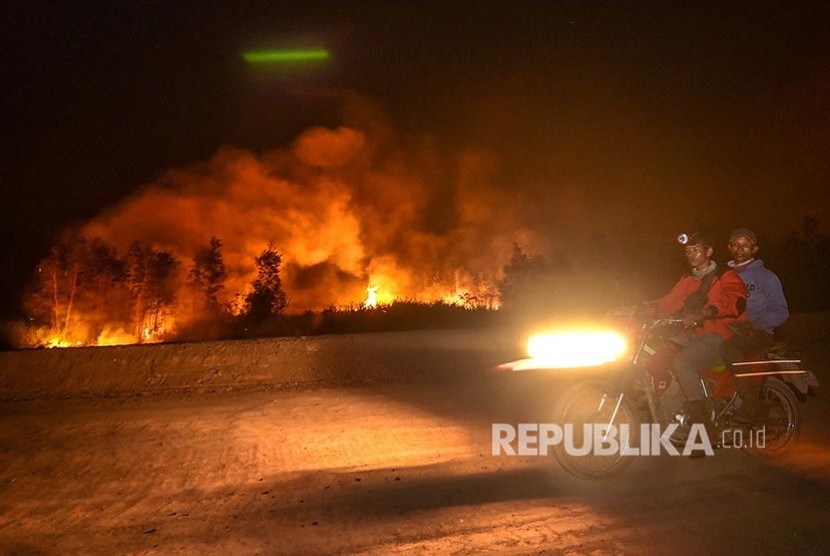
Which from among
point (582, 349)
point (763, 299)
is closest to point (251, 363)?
point (582, 349)

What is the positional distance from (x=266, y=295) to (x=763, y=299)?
12009mm

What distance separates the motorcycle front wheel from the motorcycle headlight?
42cm

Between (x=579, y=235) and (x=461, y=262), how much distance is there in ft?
19.0

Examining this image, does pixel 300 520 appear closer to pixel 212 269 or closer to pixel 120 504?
pixel 120 504

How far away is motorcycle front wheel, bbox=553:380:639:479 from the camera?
5.04 m

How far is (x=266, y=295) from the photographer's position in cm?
1522

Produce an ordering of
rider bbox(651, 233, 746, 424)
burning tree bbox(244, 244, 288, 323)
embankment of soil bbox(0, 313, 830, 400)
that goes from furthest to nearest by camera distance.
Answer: burning tree bbox(244, 244, 288, 323)
embankment of soil bbox(0, 313, 830, 400)
rider bbox(651, 233, 746, 424)

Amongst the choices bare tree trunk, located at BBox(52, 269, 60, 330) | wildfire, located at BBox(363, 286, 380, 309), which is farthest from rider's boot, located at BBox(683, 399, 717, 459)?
wildfire, located at BBox(363, 286, 380, 309)

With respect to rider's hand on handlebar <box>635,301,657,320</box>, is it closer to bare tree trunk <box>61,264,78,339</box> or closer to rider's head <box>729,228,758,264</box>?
rider's head <box>729,228,758,264</box>

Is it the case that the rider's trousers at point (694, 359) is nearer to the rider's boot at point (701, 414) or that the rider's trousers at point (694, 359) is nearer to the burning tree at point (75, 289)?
the rider's boot at point (701, 414)

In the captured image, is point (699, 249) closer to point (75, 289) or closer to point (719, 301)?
point (719, 301)

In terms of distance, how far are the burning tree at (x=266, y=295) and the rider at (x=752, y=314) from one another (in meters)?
11.1

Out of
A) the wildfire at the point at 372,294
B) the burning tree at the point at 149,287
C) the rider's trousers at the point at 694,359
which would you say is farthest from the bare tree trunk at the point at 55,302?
the rider's trousers at the point at 694,359

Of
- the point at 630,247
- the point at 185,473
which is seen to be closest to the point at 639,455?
the point at 185,473
